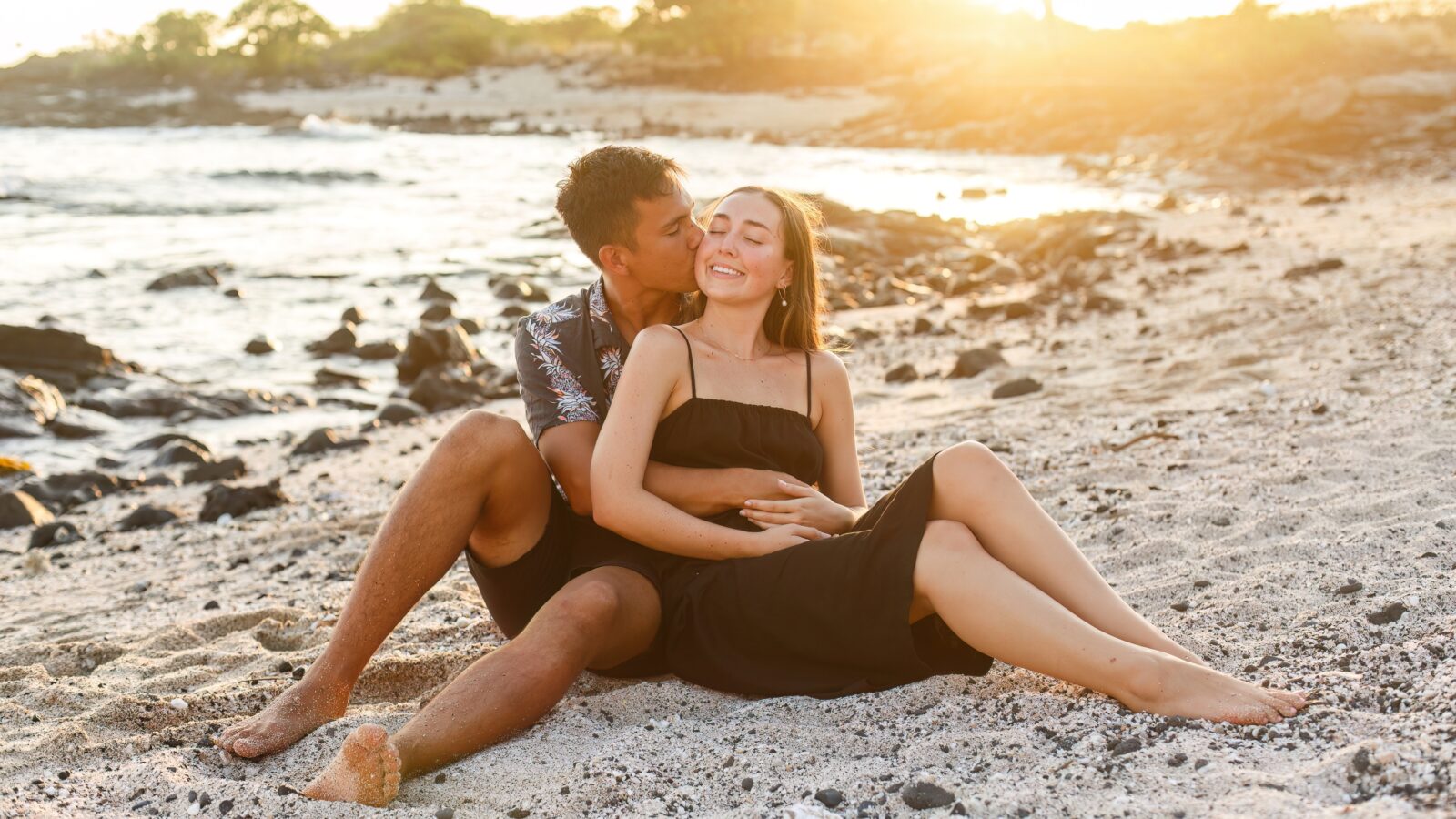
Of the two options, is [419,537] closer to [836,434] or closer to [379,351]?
[836,434]

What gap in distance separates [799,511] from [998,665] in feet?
2.20

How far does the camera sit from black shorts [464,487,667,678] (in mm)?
3479

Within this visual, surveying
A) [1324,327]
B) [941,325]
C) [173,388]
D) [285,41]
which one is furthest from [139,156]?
[285,41]

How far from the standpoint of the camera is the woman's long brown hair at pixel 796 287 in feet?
12.0

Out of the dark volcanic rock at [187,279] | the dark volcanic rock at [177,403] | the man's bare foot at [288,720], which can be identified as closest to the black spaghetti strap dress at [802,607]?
the man's bare foot at [288,720]

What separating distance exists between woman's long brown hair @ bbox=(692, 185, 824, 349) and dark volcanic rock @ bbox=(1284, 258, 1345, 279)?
695 cm

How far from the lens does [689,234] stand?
377 cm

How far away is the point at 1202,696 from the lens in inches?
109

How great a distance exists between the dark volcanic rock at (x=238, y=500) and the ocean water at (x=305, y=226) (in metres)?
2.05

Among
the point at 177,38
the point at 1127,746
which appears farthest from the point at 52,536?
the point at 177,38

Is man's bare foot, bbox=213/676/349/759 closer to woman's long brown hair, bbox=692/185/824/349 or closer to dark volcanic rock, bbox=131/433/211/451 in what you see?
woman's long brown hair, bbox=692/185/824/349

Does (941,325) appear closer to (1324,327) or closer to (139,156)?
(1324,327)

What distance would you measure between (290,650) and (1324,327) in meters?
6.07

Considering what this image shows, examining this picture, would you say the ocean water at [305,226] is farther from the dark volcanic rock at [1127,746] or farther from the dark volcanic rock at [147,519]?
the dark volcanic rock at [1127,746]
